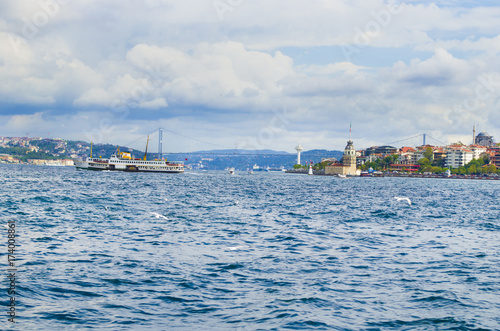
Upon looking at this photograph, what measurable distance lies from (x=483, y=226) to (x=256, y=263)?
17.1 m

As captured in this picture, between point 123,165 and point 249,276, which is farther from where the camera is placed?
point 123,165

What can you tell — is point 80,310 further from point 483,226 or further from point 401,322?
point 483,226

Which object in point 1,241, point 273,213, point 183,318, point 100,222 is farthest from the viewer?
point 273,213

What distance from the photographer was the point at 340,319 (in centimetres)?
979

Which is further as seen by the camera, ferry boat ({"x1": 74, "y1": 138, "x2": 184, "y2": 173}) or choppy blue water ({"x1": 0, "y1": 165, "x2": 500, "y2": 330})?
ferry boat ({"x1": 74, "y1": 138, "x2": 184, "y2": 173})

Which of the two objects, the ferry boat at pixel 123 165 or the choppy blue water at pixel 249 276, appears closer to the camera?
the choppy blue water at pixel 249 276

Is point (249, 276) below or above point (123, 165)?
below

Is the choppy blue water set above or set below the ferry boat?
below

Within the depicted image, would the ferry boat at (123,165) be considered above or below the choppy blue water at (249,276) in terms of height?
above

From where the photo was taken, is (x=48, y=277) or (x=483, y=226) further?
(x=483, y=226)

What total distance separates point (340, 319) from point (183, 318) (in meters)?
3.17

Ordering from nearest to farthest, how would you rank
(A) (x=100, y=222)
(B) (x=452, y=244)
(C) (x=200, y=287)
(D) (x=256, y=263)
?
(C) (x=200, y=287) < (D) (x=256, y=263) < (B) (x=452, y=244) < (A) (x=100, y=222)

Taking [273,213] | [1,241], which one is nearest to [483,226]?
[273,213]

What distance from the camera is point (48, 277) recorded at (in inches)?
475
